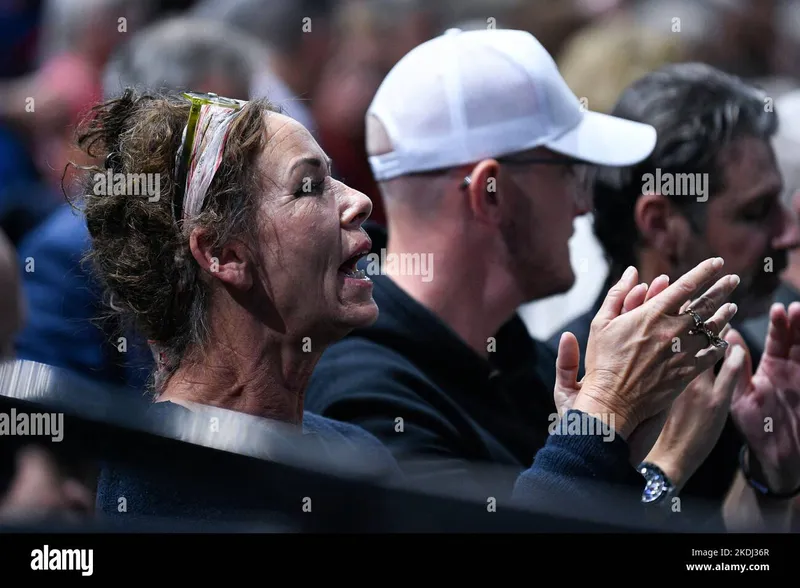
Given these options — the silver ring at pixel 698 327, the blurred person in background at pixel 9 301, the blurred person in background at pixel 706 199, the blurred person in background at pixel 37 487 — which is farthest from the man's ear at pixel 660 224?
the blurred person in background at pixel 37 487

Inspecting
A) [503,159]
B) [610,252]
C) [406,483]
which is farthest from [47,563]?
[610,252]

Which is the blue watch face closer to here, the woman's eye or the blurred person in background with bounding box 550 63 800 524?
the blurred person in background with bounding box 550 63 800 524

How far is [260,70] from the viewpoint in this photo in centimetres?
457

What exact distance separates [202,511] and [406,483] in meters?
0.38

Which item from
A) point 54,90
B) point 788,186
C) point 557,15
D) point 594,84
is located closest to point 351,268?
point 788,186

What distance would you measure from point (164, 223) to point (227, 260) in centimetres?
12

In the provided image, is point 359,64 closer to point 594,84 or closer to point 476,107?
point 594,84

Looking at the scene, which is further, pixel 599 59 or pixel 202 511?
pixel 599 59

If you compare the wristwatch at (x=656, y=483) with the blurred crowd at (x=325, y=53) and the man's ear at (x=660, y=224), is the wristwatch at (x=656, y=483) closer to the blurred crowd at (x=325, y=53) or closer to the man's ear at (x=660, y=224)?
the man's ear at (x=660, y=224)

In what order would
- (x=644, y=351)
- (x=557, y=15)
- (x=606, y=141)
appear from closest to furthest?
(x=644, y=351)
(x=606, y=141)
(x=557, y=15)

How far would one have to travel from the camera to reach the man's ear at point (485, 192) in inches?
122

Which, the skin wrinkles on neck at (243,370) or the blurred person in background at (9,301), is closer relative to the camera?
the skin wrinkles on neck at (243,370)

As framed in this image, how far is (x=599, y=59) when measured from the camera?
416cm

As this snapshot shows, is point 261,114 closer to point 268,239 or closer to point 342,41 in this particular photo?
A: point 268,239
